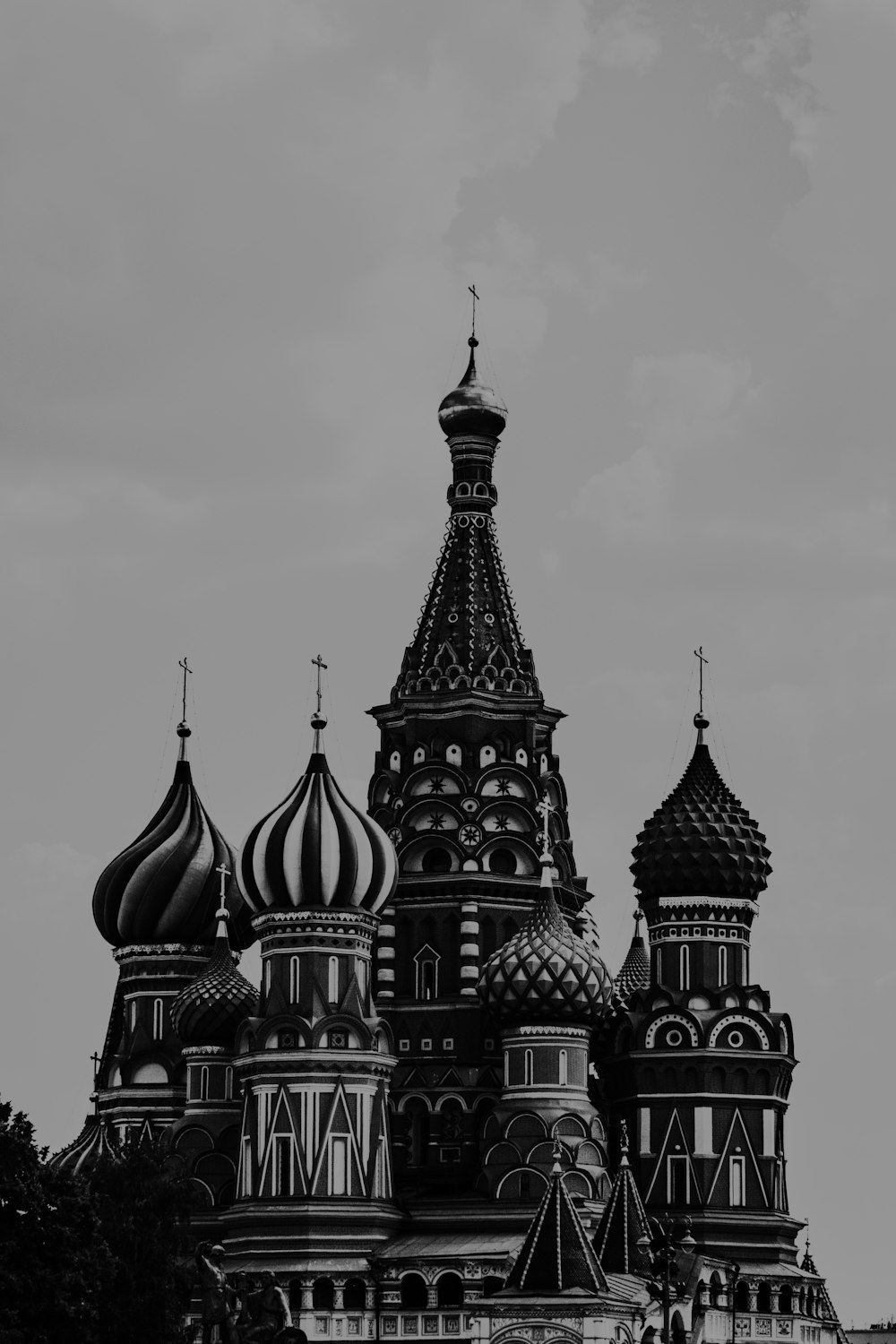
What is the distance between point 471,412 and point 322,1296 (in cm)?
2427

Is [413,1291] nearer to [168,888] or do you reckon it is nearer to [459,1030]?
[459,1030]

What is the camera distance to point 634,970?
3814 inches

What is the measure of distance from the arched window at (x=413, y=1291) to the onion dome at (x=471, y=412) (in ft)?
76.3

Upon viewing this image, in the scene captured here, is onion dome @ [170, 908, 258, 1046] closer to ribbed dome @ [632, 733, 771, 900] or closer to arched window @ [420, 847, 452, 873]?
arched window @ [420, 847, 452, 873]

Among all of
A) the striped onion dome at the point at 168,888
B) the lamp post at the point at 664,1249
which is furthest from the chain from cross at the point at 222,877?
the lamp post at the point at 664,1249

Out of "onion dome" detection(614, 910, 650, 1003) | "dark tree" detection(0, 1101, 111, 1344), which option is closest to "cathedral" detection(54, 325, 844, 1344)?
"onion dome" detection(614, 910, 650, 1003)

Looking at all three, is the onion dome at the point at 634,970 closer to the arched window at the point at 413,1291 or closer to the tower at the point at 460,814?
the tower at the point at 460,814

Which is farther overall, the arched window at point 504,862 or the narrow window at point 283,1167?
the arched window at point 504,862

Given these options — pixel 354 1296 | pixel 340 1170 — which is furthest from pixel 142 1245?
pixel 354 1296

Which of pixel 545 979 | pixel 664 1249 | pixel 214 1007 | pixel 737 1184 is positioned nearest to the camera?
pixel 664 1249

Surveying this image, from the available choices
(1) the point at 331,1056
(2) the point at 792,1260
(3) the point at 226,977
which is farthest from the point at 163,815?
(2) the point at 792,1260

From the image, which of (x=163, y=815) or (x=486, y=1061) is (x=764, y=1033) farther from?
(x=163, y=815)

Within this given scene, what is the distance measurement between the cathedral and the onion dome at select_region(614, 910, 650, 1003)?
13.1 ft

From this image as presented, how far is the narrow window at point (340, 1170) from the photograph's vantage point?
3206 inches
